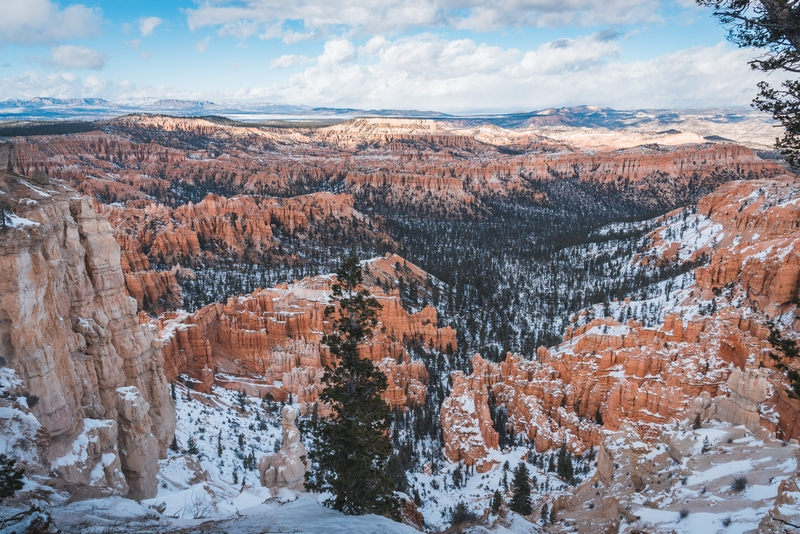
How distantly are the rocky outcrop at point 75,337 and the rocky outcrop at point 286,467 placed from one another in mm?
3762

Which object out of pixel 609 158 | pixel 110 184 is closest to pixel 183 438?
pixel 110 184

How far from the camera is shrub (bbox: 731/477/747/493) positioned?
1208 cm

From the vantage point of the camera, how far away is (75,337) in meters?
13.3

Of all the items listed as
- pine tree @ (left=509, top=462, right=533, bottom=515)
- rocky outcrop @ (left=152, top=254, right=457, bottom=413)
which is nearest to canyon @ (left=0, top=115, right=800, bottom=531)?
rocky outcrop @ (left=152, top=254, right=457, bottom=413)

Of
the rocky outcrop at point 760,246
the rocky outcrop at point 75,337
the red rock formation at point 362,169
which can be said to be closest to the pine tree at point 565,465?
the rocky outcrop at point 760,246

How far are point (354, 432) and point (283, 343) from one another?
1259 inches

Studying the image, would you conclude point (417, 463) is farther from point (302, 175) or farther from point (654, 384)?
point (302, 175)

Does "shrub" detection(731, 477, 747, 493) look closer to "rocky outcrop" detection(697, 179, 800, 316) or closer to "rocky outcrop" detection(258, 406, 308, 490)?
"rocky outcrop" detection(258, 406, 308, 490)

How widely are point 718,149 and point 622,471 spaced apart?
187312 mm

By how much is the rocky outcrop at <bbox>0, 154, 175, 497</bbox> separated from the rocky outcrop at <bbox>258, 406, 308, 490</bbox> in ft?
12.3

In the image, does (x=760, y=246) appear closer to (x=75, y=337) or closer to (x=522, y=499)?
(x=522, y=499)

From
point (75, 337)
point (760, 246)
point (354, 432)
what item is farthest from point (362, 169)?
point (354, 432)

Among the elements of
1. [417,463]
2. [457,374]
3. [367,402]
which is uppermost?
[367,402]

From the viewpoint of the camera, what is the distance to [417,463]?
2909 cm
